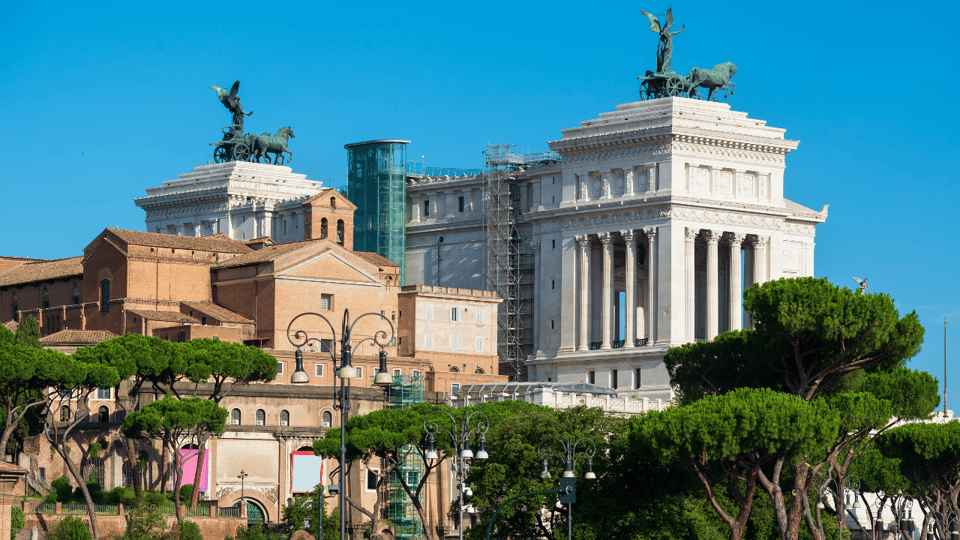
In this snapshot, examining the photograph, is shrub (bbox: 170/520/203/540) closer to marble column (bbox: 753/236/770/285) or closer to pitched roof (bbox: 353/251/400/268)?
pitched roof (bbox: 353/251/400/268)

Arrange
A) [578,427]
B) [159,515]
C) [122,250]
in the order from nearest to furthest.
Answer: [578,427] → [159,515] → [122,250]

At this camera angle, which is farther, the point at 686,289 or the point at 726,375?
the point at 686,289

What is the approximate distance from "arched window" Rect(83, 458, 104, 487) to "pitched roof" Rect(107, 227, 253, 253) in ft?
80.1

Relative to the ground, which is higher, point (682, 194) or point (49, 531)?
point (682, 194)

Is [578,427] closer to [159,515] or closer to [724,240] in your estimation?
[159,515]

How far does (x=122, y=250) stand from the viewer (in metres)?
124

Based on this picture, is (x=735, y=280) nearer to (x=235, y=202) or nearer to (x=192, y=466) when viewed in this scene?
(x=192, y=466)

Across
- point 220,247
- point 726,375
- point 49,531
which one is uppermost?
point 220,247

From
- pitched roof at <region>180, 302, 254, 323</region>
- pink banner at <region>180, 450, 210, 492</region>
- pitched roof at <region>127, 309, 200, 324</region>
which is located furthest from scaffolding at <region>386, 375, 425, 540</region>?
pitched roof at <region>127, 309, 200, 324</region>

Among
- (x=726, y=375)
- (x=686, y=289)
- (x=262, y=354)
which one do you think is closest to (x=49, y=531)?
(x=262, y=354)

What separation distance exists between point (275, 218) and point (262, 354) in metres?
48.6

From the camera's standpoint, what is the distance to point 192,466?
4087 inches

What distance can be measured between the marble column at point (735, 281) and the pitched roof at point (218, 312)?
106 feet

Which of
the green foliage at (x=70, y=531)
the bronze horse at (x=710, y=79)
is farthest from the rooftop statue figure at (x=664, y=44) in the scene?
the green foliage at (x=70, y=531)
